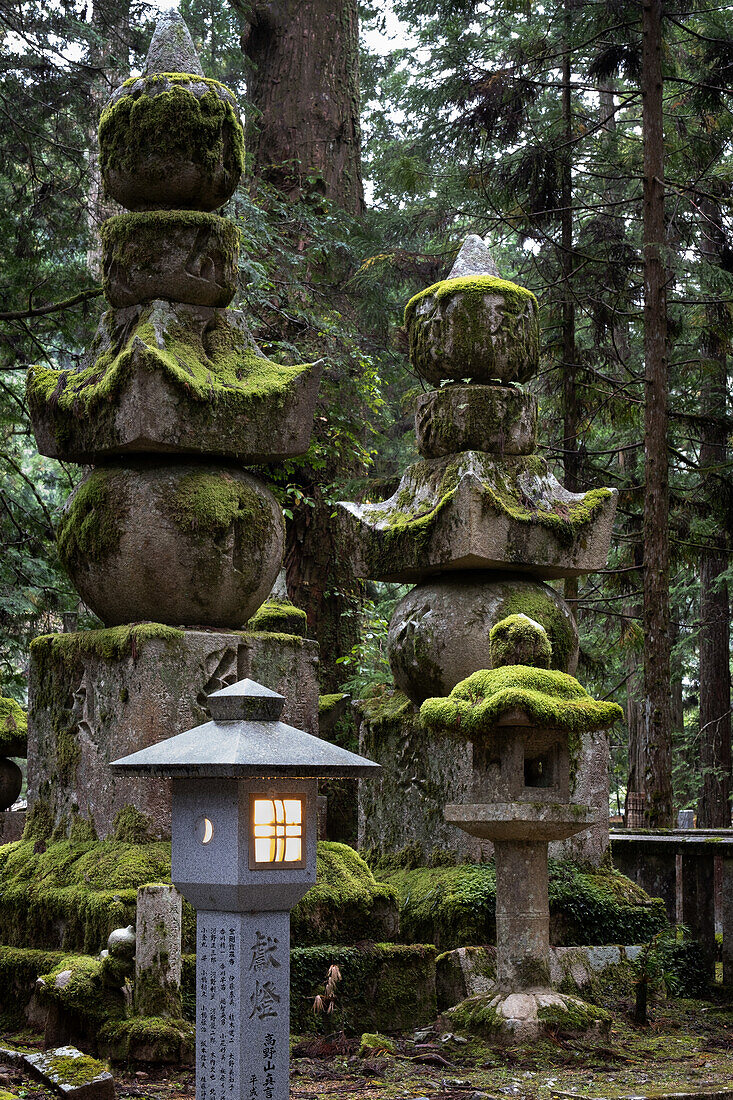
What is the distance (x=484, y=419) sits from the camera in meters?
9.39

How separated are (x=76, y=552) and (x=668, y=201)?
11.2m

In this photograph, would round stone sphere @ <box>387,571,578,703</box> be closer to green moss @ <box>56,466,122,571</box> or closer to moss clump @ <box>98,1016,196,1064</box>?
green moss @ <box>56,466,122,571</box>

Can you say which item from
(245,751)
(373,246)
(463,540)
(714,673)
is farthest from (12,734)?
(714,673)

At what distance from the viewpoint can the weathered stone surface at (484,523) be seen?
29.2 feet

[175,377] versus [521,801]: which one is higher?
[175,377]

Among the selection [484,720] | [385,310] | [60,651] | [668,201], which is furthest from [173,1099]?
[668,201]

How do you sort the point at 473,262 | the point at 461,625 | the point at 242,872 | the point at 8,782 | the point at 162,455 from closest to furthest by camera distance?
1. the point at 242,872
2. the point at 162,455
3. the point at 461,625
4. the point at 473,262
5. the point at 8,782

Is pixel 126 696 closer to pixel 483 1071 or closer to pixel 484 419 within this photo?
pixel 483 1071

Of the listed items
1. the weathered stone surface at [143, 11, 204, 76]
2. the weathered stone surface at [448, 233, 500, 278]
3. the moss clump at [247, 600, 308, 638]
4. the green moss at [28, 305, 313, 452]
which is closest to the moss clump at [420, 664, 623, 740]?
the moss clump at [247, 600, 308, 638]

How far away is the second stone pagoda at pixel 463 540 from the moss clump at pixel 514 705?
161cm

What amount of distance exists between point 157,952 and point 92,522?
2.75 meters

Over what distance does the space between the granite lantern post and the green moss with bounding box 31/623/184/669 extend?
2178 mm

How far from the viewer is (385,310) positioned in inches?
613

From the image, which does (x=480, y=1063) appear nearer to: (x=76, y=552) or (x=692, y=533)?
(x=76, y=552)
